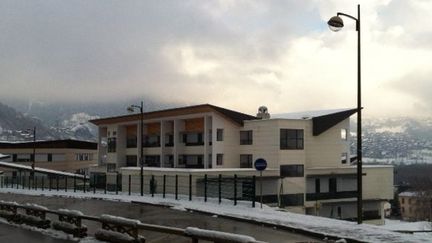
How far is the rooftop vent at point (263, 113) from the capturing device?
6094 centimetres

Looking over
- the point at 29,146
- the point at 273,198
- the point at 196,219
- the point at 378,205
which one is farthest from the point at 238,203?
the point at 29,146

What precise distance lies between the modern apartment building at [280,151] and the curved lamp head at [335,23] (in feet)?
107

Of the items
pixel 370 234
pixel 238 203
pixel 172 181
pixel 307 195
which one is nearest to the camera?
pixel 370 234

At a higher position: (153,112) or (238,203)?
(153,112)

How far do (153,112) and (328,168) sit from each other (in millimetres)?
21443

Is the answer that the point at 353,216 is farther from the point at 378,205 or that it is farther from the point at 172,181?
the point at 172,181

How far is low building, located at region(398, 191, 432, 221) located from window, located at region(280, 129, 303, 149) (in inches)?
2506

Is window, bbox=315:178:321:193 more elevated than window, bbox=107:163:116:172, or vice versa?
window, bbox=107:163:116:172

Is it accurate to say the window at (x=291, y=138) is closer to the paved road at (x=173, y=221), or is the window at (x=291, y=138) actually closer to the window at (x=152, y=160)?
the window at (x=152, y=160)

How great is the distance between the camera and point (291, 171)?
181ft

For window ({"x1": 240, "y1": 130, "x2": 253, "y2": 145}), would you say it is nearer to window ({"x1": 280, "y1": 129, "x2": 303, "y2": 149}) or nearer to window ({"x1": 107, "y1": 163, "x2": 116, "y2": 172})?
A: window ({"x1": 280, "y1": 129, "x2": 303, "y2": 149})

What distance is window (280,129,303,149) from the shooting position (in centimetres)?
5502

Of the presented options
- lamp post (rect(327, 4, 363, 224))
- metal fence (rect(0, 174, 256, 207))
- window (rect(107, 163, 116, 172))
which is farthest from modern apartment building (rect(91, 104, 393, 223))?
lamp post (rect(327, 4, 363, 224))

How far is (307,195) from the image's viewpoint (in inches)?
2218
